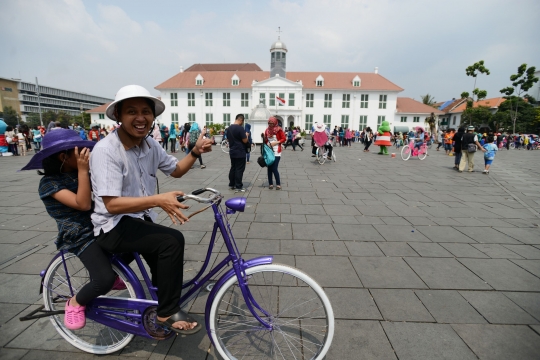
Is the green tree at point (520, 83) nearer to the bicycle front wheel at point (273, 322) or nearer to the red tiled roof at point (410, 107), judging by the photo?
the red tiled roof at point (410, 107)

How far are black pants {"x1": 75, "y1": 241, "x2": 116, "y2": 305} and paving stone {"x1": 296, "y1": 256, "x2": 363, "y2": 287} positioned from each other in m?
1.92

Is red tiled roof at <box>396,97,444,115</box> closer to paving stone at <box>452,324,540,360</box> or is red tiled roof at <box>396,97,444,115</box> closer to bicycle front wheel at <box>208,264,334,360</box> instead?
paving stone at <box>452,324,540,360</box>

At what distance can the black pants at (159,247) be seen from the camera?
1.75 meters

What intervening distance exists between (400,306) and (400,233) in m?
1.97

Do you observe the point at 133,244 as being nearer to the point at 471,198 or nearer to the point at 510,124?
the point at 471,198

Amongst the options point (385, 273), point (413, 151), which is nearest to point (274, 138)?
point (385, 273)

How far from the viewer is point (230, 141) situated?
23.0 ft

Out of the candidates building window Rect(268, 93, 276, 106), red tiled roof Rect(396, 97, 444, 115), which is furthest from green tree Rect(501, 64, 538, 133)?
building window Rect(268, 93, 276, 106)

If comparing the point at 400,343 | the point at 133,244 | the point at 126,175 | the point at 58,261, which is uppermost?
the point at 126,175

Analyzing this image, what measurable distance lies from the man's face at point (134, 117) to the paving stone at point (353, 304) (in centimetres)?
209

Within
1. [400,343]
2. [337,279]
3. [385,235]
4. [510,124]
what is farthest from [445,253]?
[510,124]

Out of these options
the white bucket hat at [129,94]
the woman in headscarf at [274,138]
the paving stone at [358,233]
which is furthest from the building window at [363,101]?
the white bucket hat at [129,94]

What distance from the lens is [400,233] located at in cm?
437

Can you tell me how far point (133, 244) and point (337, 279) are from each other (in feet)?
6.81
